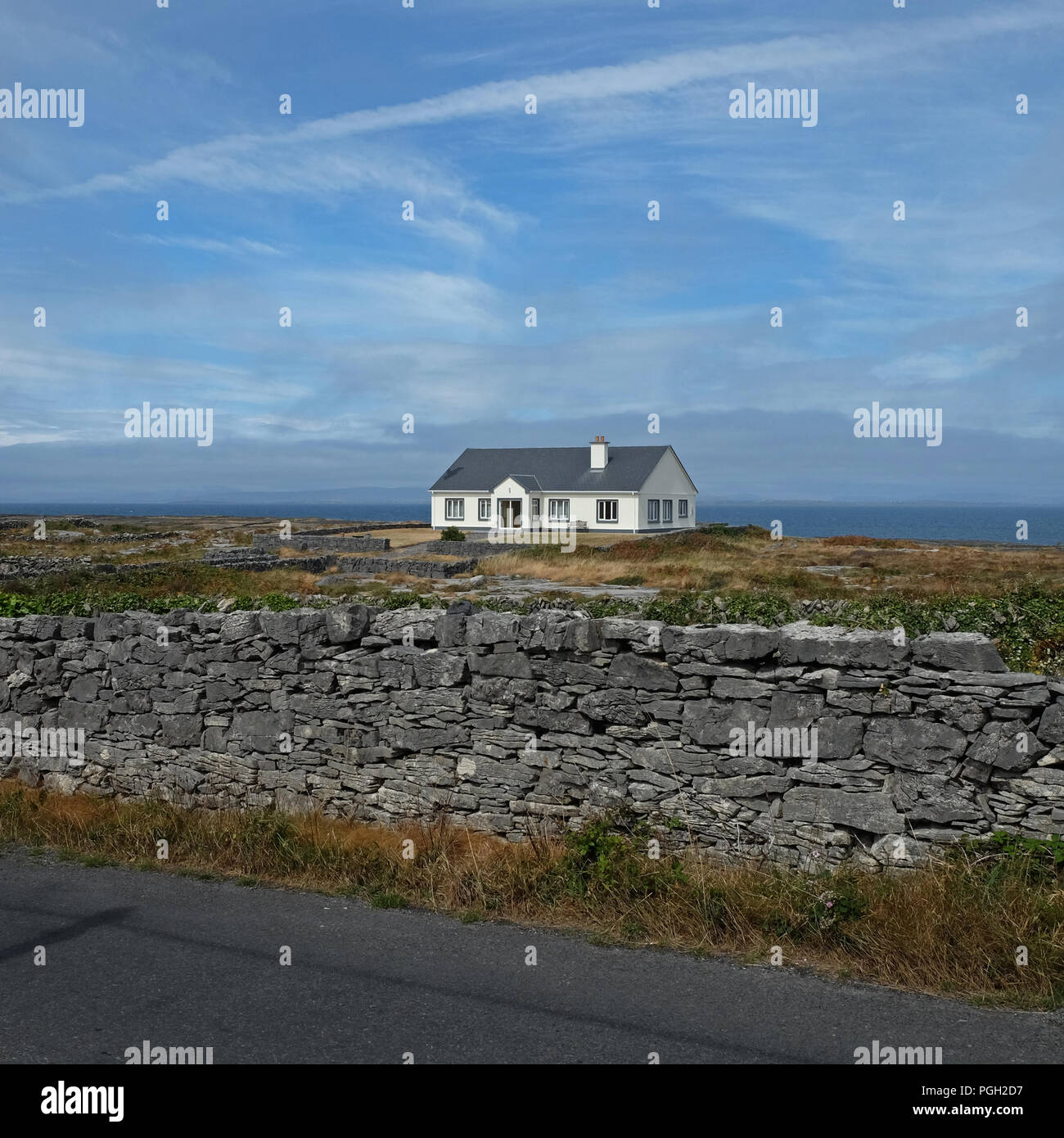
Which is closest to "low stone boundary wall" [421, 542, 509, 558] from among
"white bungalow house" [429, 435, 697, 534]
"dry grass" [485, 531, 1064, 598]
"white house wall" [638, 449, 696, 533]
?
"dry grass" [485, 531, 1064, 598]

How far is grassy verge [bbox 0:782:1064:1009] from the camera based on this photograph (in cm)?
543

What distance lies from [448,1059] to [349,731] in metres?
4.43

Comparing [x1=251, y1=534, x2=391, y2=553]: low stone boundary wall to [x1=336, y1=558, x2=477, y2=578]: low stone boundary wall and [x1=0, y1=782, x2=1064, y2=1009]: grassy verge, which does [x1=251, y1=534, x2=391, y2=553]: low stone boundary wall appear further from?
[x1=0, y1=782, x2=1064, y2=1009]: grassy verge

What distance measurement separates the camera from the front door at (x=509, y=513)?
6181 centimetres

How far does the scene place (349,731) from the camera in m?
8.72

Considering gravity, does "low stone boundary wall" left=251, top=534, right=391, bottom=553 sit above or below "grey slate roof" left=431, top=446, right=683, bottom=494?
below

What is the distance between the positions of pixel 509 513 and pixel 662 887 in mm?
55948

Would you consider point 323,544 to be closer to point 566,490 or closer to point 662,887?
point 566,490

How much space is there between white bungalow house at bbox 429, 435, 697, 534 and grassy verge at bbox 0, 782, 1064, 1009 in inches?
1987

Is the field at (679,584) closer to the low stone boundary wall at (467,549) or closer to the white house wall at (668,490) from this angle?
the low stone boundary wall at (467,549)

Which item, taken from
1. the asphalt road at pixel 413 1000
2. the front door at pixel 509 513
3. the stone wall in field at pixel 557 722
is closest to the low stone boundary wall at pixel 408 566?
the front door at pixel 509 513
